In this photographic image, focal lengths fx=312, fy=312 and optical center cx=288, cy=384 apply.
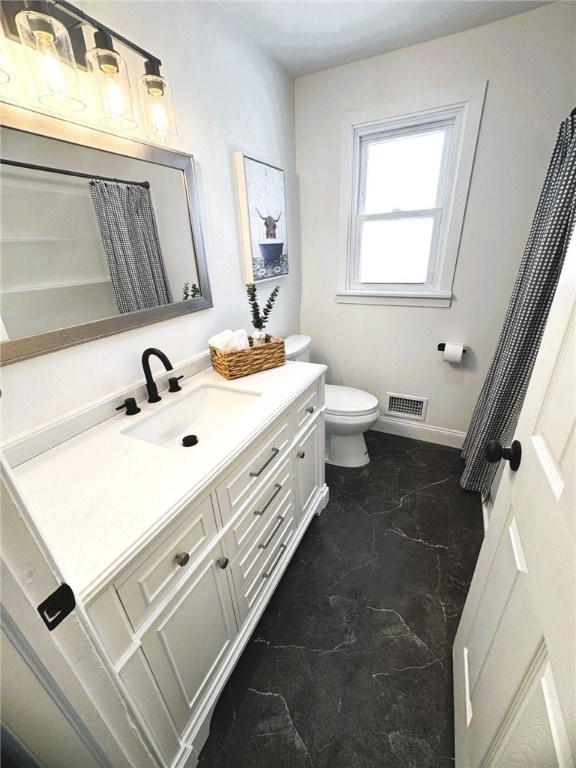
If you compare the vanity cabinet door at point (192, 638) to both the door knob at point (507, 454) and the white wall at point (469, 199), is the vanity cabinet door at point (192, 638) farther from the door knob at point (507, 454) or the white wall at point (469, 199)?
the white wall at point (469, 199)

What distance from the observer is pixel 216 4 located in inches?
50.8

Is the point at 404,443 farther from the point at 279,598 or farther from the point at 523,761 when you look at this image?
the point at 523,761

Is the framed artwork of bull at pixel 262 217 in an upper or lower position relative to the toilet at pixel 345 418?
upper

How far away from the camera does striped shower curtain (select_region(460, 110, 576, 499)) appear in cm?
126

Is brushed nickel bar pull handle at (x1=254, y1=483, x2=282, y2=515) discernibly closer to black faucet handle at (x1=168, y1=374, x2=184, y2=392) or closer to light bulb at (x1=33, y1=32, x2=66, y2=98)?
black faucet handle at (x1=168, y1=374, x2=184, y2=392)

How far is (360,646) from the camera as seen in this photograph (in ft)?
3.94

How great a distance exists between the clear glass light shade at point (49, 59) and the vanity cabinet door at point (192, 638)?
1326 millimetres

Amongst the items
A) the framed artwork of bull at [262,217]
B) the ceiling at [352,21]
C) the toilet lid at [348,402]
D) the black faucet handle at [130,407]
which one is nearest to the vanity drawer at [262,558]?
the black faucet handle at [130,407]

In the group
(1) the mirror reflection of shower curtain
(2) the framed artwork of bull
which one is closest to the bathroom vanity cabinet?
(1) the mirror reflection of shower curtain

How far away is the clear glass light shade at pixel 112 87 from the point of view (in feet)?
3.03

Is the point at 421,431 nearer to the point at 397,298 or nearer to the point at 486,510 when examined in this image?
the point at 486,510

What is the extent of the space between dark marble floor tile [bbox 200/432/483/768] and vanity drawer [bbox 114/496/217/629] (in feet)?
2.24

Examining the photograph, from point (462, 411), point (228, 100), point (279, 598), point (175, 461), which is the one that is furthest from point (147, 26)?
point (462, 411)

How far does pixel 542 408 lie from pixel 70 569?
981 mm
